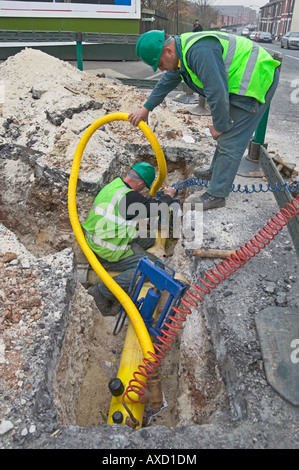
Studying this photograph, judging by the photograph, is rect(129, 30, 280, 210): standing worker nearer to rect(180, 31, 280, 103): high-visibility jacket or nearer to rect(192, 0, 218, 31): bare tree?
rect(180, 31, 280, 103): high-visibility jacket

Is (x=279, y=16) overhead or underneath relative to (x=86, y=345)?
overhead

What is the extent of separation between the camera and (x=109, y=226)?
12.0 ft

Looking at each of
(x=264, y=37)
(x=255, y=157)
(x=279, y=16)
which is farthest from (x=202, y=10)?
(x=255, y=157)

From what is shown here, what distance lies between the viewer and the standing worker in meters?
2.68

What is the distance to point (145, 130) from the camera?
146 inches

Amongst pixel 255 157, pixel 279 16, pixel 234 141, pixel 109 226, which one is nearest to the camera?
pixel 234 141

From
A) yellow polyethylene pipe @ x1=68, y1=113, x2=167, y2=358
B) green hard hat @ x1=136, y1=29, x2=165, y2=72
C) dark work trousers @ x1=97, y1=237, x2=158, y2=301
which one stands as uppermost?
green hard hat @ x1=136, y1=29, x2=165, y2=72

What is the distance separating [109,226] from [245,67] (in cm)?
194

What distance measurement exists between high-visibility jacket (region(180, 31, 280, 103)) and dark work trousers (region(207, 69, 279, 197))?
15cm

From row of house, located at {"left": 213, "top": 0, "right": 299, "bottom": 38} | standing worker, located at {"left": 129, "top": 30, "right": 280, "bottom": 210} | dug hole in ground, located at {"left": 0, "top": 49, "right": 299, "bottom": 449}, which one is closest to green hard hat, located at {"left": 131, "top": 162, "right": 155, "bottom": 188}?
dug hole in ground, located at {"left": 0, "top": 49, "right": 299, "bottom": 449}

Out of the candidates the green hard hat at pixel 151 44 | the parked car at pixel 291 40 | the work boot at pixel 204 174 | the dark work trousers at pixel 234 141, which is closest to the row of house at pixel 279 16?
the parked car at pixel 291 40

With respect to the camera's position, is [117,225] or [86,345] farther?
[117,225]

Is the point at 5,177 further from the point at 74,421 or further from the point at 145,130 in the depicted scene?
the point at 74,421

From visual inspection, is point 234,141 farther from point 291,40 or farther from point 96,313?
point 291,40
